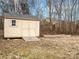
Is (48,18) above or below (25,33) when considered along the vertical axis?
above

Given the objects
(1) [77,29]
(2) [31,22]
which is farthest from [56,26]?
(2) [31,22]

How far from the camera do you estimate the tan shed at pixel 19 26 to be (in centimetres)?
1393

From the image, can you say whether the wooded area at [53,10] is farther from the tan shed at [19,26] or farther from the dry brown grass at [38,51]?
the dry brown grass at [38,51]

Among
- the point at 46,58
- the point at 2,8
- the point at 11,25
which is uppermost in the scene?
the point at 2,8

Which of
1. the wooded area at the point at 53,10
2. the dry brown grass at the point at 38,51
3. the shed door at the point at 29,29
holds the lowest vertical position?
the dry brown grass at the point at 38,51

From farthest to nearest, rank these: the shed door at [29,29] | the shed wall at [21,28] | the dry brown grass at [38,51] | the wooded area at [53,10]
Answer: the wooded area at [53,10], the shed door at [29,29], the shed wall at [21,28], the dry brown grass at [38,51]

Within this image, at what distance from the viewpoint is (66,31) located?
21.3m

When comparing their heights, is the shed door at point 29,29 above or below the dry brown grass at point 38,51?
above

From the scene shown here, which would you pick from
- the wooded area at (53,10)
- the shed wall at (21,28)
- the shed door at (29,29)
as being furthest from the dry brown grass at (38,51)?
the wooded area at (53,10)

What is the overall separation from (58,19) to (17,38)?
957cm

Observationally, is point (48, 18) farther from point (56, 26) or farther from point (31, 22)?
point (31, 22)

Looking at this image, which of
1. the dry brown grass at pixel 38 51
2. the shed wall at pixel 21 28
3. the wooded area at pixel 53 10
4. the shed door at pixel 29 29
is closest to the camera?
the dry brown grass at pixel 38 51

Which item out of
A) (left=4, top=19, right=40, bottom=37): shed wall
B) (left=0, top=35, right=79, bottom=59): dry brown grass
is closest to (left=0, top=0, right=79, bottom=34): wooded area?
(left=4, top=19, right=40, bottom=37): shed wall

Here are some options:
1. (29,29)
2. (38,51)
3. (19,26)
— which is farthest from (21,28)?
(38,51)
